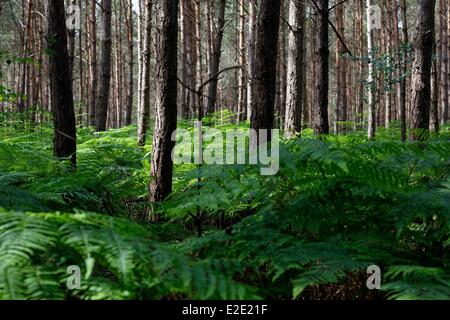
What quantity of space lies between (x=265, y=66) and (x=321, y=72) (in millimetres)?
2888

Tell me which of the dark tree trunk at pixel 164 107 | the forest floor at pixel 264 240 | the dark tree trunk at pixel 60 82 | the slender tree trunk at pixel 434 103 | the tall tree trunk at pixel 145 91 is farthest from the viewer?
the slender tree trunk at pixel 434 103

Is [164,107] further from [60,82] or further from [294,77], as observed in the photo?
[294,77]

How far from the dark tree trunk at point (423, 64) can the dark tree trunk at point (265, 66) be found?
12.3ft

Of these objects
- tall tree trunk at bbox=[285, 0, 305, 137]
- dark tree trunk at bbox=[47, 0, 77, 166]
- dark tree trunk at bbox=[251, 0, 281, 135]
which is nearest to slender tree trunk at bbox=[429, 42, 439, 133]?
tall tree trunk at bbox=[285, 0, 305, 137]

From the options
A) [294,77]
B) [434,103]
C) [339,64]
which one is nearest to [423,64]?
[294,77]

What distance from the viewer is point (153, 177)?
450 centimetres

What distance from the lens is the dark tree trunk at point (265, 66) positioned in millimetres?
4777

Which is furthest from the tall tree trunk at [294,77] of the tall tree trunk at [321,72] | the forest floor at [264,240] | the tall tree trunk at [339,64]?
the tall tree trunk at [339,64]

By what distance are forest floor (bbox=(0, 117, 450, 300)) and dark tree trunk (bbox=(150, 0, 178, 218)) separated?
102 centimetres

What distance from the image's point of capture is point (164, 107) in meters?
4.54

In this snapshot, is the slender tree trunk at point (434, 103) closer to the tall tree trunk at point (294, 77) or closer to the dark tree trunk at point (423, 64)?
the dark tree trunk at point (423, 64)
